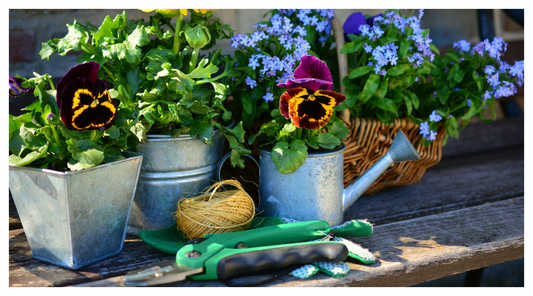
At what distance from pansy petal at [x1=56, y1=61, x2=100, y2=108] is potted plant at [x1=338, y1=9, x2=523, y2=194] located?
0.58 meters

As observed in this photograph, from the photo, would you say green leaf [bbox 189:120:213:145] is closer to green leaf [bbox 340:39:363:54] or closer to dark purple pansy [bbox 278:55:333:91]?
dark purple pansy [bbox 278:55:333:91]

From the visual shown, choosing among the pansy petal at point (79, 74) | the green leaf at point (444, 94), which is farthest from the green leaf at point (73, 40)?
the green leaf at point (444, 94)

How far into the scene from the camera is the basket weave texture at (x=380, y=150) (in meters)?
1.15

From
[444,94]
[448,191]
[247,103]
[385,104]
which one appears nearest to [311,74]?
[247,103]

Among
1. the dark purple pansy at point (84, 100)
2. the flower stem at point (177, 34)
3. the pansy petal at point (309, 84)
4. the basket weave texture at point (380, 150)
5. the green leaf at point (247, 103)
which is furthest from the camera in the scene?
the basket weave texture at point (380, 150)

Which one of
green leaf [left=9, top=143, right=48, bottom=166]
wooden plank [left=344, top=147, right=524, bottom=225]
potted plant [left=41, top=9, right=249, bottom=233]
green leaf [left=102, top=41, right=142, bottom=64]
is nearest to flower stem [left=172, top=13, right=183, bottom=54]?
potted plant [left=41, top=9, right=249, bottom=233]

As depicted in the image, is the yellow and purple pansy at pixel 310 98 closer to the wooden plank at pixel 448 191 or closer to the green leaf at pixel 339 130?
the green leaf at pixel 339 130

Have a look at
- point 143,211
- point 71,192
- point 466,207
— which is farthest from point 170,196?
point 466,207

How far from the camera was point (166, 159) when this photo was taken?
94 centimetres

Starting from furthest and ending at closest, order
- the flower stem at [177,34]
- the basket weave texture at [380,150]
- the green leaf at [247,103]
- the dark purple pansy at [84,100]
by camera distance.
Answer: the basket weave texture at [380,150] → the green leaf at [247,103] → the flower stem at [177,34] → the dark purple pansy at [84,100]

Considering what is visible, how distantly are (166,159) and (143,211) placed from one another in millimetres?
139

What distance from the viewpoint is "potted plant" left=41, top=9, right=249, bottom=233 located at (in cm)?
87

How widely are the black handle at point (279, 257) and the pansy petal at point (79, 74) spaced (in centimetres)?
39

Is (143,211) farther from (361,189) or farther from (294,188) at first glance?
(361,189)
